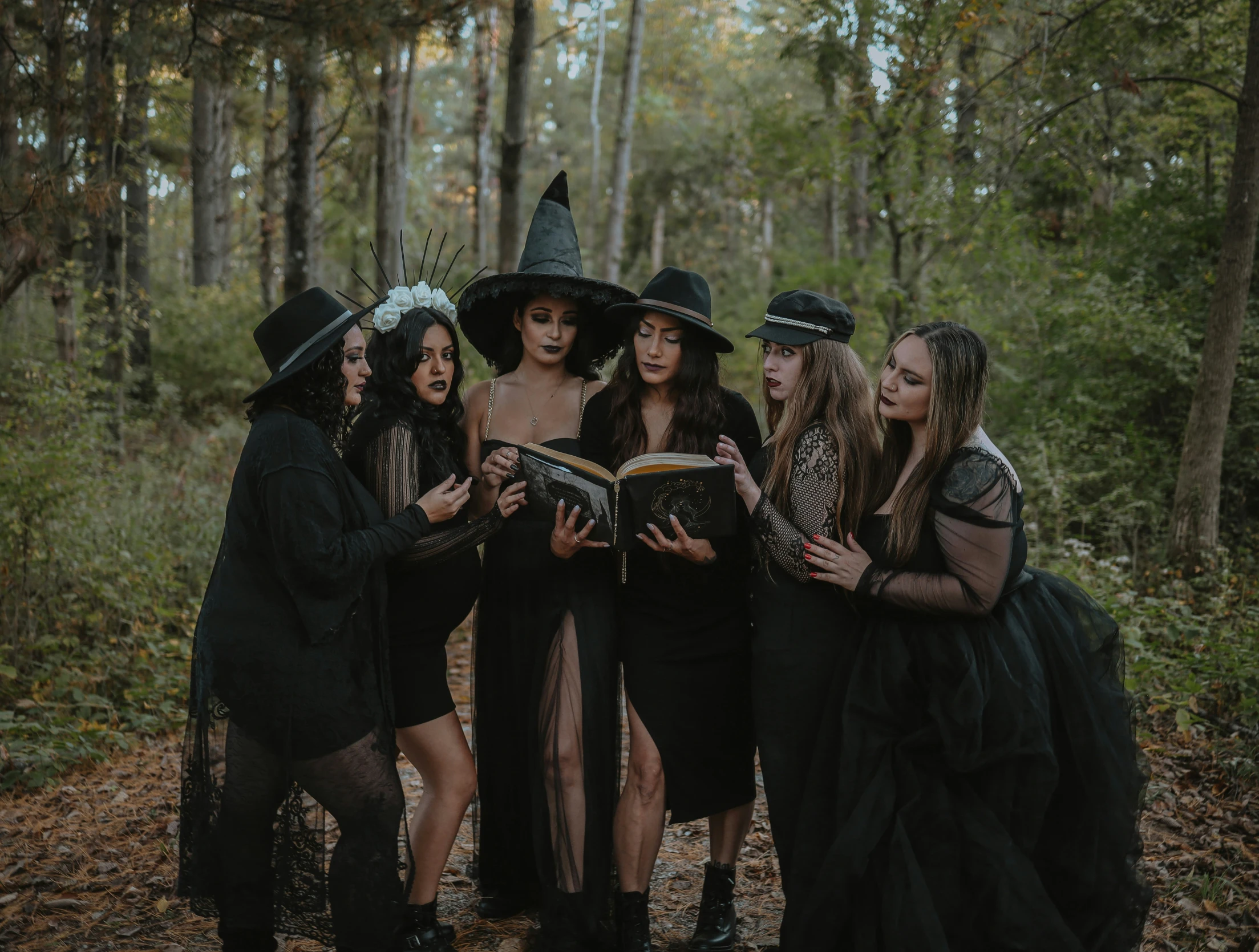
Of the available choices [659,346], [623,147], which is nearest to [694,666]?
[659,346]

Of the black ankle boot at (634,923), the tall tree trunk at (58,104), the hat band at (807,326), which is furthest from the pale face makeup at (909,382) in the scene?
the tall tree trunk at (58,104)

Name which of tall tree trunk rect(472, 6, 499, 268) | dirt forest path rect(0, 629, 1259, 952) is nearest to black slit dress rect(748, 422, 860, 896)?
dirt forest path rect(0, 629, 1259, 952)

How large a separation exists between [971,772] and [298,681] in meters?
2.03

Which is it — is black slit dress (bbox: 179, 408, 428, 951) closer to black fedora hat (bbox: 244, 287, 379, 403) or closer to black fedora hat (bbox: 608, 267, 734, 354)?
black fedora hat (bbox: 244, 287, 379, 403)

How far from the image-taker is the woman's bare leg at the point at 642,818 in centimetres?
321

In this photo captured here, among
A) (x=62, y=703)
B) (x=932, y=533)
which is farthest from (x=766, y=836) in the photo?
(x=62, y=703)

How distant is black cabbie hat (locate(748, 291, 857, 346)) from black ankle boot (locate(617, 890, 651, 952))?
2002 millimetres

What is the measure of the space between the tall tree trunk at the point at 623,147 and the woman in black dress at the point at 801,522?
1021cm

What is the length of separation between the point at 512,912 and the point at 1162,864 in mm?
2784

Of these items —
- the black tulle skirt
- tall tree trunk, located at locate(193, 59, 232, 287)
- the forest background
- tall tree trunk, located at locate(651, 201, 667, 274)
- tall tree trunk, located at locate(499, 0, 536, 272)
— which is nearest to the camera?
the black tulle skirt

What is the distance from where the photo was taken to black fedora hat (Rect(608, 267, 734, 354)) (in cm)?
335

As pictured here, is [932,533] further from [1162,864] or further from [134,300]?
[134,300]

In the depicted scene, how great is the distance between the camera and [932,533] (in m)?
2.93

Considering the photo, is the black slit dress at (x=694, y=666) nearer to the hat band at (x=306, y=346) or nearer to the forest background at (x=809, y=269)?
the hat band at (x=306, y=346)
